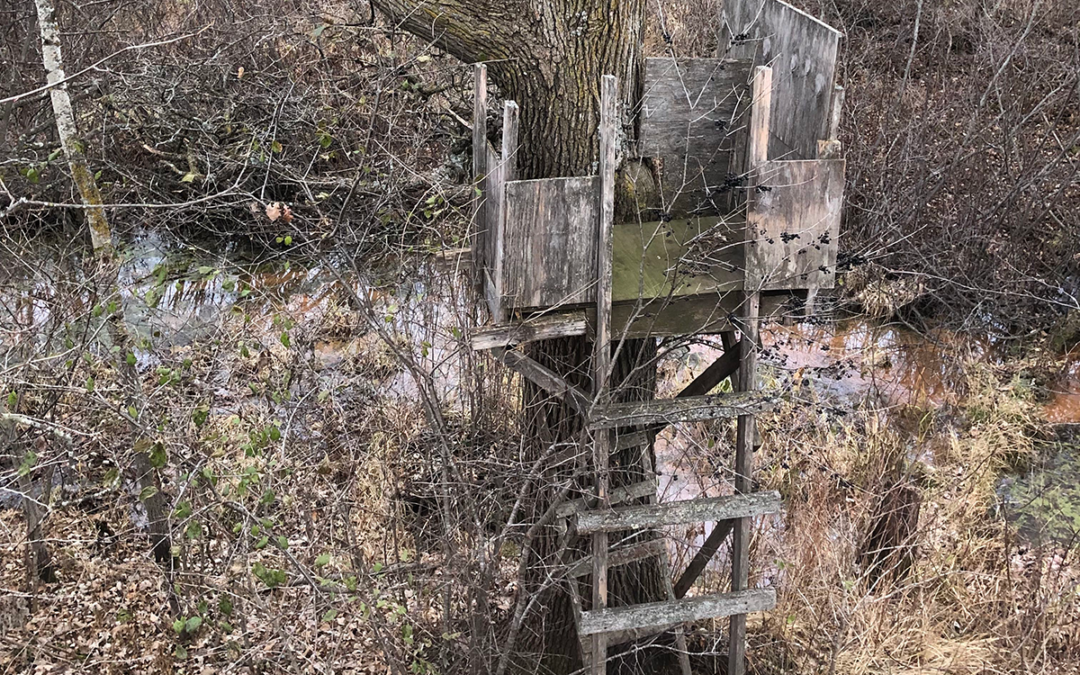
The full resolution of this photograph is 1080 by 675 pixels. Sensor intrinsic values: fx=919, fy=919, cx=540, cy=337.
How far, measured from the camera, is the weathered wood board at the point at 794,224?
3473 mm

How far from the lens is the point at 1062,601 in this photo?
529 cm

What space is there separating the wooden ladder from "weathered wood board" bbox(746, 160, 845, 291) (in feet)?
0.33

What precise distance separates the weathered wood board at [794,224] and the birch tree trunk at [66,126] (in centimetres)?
378

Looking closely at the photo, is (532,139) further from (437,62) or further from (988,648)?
(437,62)

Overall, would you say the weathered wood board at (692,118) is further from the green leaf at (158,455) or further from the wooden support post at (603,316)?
the green leaf at (158,455)

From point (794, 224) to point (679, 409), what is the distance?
2.83 ft

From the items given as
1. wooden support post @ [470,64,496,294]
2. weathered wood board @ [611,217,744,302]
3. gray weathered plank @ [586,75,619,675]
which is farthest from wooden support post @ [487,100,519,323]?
weathered wood board @ [611,217,744,302]

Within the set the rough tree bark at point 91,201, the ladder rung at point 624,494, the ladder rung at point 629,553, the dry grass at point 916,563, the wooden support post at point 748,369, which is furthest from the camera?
the rough tree bark at point 91,201

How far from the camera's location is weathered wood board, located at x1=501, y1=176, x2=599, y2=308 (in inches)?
133

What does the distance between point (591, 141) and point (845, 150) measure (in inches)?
244

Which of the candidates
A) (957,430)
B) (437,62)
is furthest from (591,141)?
(437,62)

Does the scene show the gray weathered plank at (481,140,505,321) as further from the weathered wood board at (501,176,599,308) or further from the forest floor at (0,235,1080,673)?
the forest floor at (0,235,1080,673)

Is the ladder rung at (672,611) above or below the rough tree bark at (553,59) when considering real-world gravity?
below

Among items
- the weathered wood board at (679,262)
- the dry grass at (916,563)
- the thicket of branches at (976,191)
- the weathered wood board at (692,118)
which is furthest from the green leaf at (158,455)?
the thicket of branches at (976,191)
